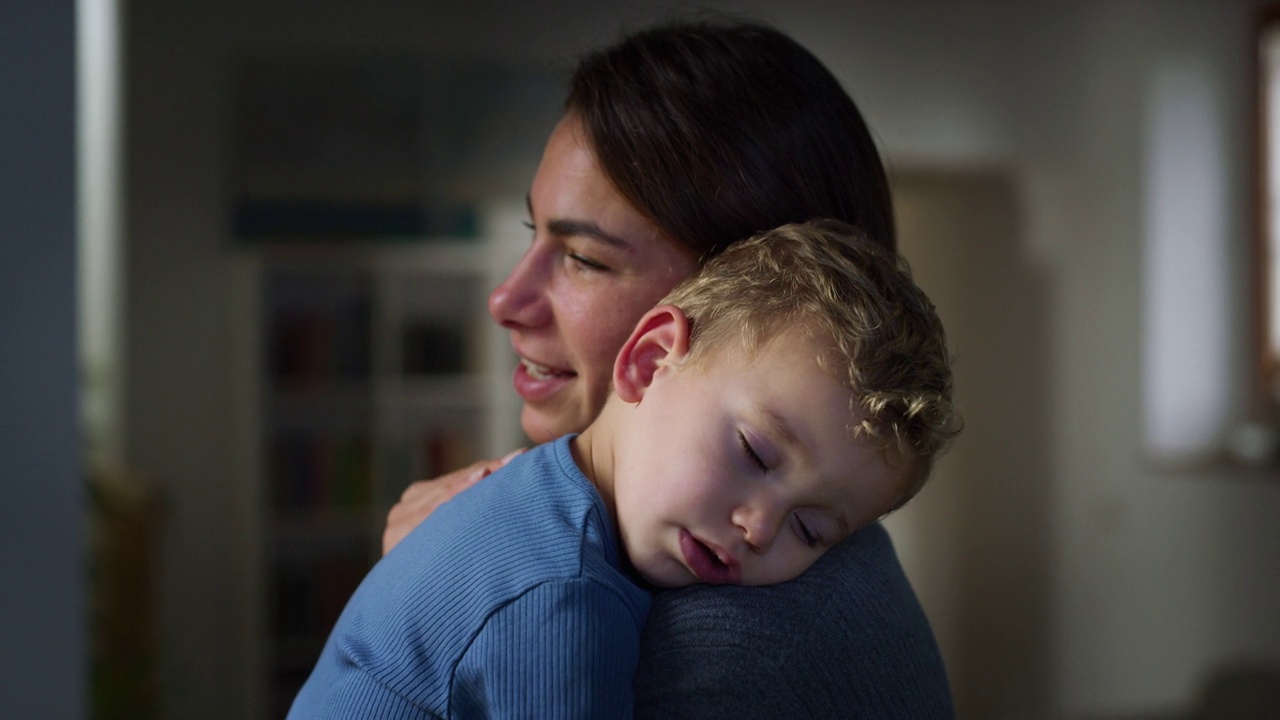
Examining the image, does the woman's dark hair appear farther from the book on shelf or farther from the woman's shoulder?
the book on shelf

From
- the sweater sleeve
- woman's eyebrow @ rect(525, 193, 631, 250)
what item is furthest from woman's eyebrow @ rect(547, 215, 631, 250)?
the sweater sleeve

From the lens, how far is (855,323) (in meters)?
0.86

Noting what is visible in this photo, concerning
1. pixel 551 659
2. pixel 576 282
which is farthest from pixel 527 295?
pixel 551 659

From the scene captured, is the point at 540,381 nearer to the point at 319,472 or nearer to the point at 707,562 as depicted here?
the point at 707,562

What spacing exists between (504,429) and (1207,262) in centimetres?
283

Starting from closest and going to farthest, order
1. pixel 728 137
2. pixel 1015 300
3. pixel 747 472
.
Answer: pixel 747 472 → pixel 728 137 → pixel 1015 300

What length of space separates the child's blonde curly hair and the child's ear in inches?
0.9

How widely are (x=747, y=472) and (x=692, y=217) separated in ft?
0.93

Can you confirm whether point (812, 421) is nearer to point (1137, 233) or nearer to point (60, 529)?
point (60, 529)

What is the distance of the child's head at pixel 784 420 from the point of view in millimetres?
866

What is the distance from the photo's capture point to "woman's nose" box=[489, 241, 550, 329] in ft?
3.78

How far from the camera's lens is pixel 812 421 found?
864mm

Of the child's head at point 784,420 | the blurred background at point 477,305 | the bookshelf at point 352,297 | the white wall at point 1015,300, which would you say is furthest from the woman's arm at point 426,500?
the white wall at point 1015,300

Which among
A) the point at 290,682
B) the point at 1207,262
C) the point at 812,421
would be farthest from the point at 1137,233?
the point at 812,421
